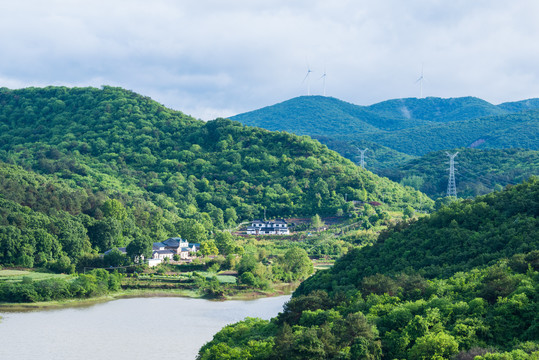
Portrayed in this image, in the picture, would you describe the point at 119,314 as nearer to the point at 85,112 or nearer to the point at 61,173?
the point at 61,173

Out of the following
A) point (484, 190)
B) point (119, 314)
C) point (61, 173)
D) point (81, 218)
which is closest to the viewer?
point (119, 314)

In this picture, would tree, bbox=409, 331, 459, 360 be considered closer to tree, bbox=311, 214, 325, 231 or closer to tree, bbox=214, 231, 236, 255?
tree, bbox=214, 231, 236, 255

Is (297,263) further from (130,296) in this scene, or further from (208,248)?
(130,296)

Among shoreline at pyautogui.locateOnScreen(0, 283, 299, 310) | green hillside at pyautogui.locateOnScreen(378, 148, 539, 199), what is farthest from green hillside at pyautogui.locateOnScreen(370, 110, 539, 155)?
shoreline at pyautogui.locateOnScreen(0, 283, 299, 310)

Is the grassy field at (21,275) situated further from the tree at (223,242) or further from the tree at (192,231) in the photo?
the tree at (192,231)

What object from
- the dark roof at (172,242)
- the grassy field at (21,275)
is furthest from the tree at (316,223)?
the grassy field at (21,275)

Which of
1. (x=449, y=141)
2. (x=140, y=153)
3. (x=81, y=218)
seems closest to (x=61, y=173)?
(x=140, y=153)
